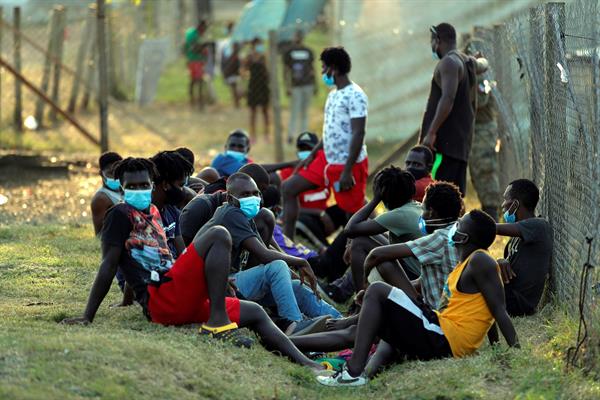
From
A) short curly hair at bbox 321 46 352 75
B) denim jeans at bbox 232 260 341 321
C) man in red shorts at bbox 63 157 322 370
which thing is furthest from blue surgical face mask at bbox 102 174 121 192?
short curly hair at bbox 321 46 352 75

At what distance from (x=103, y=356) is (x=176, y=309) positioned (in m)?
1.08

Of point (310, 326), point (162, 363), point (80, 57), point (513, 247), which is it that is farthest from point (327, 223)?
point (80, 57)

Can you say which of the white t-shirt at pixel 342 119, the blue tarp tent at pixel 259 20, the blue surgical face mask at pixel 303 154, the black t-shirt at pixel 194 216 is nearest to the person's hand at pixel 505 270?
the black t-shirt at pixel 194 216

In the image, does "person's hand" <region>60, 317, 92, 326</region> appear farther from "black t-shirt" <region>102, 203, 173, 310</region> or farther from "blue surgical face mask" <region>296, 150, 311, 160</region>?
"blue surgical face mask" <region>296, 150, 311, 160</region>

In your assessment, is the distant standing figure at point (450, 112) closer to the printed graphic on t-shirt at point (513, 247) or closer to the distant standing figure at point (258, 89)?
the printed graphic on t-shirt at point (513, 247)

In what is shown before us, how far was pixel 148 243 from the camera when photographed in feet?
22.9

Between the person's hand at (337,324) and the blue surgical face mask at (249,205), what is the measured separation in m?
0.83

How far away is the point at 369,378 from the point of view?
665 centimetres

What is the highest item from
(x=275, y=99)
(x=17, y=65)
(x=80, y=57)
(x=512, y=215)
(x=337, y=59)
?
(x=80, y=57)

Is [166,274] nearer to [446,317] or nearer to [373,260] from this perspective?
[373,260]

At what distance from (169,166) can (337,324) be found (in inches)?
60.5

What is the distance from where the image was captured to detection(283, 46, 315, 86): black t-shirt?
19.7 m

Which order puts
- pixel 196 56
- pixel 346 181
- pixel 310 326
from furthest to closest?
pixel 196 56
pixel 346 181
pixel 310 326

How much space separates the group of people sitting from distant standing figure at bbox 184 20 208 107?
13.0m
